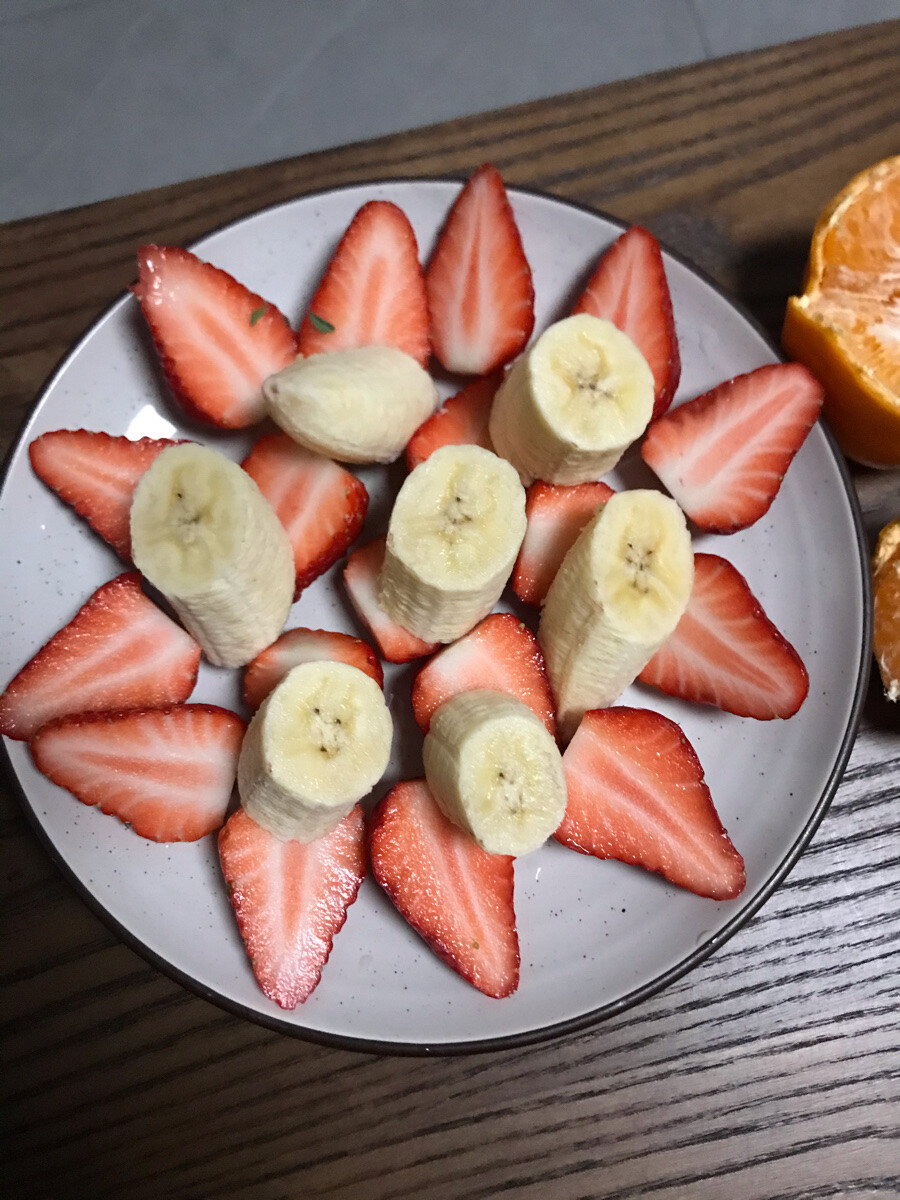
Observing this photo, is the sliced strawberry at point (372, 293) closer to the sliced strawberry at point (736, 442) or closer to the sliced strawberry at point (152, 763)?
the sliced strawberry at point (736, 442)

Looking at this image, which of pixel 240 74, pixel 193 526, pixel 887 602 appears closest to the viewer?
pixel 193 526

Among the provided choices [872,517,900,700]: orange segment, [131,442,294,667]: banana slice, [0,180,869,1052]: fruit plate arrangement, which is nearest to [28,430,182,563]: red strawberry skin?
[0,180,869,1052]: fruit plate arrangement

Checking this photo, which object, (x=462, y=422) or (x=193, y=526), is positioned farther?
(x=462, y=422)

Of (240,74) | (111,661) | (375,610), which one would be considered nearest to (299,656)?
(375,610)

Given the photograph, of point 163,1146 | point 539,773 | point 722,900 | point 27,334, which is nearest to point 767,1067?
point 722,900

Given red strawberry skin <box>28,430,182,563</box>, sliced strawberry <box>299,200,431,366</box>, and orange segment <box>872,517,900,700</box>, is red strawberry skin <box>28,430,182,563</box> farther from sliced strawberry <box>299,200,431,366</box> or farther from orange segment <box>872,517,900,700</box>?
orange segment <box>872,517,900,700</box>

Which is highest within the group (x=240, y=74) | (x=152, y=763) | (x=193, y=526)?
(x=240, y=74)

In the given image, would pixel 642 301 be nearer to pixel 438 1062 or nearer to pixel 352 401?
pixel 352 401
